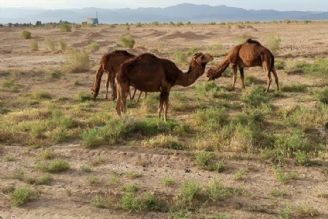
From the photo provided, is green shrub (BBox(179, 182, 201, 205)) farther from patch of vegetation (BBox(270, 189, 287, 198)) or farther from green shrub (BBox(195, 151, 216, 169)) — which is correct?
green shrub (BBox(195, 151, 216, 169))

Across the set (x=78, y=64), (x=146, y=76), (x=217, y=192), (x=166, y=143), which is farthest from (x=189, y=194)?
(x=78, y=64)

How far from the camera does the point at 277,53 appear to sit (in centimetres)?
2998

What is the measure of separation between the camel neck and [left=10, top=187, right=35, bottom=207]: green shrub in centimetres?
567

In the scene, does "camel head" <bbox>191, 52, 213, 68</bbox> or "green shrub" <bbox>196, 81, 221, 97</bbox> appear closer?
"camel head" <bbox>191, 52, 213, 68</bbox>

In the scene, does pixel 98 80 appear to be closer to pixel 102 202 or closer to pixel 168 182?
pixel 168 182

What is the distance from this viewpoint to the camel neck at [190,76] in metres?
13.6

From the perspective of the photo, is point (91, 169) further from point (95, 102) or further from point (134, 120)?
point (95, 102)

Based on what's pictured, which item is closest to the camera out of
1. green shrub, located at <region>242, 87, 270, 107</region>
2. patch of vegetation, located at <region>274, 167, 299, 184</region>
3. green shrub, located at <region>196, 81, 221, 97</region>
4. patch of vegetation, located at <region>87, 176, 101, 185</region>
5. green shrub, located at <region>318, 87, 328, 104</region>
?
patch of vegetation, located at <region>87, 176, 101, 185</region>

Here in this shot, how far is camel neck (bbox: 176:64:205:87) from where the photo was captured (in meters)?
13.6

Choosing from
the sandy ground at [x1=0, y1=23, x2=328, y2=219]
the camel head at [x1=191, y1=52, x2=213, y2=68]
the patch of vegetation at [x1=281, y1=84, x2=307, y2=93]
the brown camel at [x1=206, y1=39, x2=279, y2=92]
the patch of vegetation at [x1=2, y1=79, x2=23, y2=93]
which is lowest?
the patch of vegetation at [x1=2, y1=79, x2=23, y2=93]

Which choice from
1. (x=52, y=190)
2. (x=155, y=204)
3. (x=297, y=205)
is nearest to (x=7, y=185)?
(x=52, y=190)

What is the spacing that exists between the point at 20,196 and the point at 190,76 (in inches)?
241

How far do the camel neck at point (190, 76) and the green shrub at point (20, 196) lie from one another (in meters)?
5.67

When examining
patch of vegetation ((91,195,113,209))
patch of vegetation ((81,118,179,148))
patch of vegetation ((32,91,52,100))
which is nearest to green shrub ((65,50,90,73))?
patch of vegetation ((32,91,52,100))
